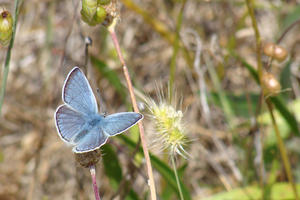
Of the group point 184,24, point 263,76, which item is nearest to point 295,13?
point 263,76

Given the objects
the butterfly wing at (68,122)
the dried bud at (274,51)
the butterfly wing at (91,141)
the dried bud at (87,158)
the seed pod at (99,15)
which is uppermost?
the seed pod at (99,15)

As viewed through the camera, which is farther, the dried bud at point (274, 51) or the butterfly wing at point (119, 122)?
the dried bud at point (274, 51)

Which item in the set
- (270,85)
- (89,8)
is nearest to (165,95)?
(270,85)

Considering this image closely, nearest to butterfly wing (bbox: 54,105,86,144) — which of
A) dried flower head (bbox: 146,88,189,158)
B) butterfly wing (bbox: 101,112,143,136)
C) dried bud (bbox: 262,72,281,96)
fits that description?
butterfly wing (bbox: 101,112,143,136)

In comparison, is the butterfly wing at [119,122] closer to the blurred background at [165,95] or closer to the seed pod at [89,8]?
the seed pod at [89,8]

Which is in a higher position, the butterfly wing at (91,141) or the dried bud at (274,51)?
the dried bud at (274,51)

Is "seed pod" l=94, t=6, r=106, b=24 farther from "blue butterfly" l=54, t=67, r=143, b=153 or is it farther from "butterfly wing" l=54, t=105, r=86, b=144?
"butterfly wing" l=54, t=105, r=86, b=144

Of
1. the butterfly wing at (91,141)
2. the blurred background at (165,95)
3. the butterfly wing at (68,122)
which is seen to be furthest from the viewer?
the blurred background at (165,95)

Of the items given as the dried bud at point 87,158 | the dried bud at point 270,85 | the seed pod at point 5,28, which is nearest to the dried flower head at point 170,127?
the dried bud at point 87,158
